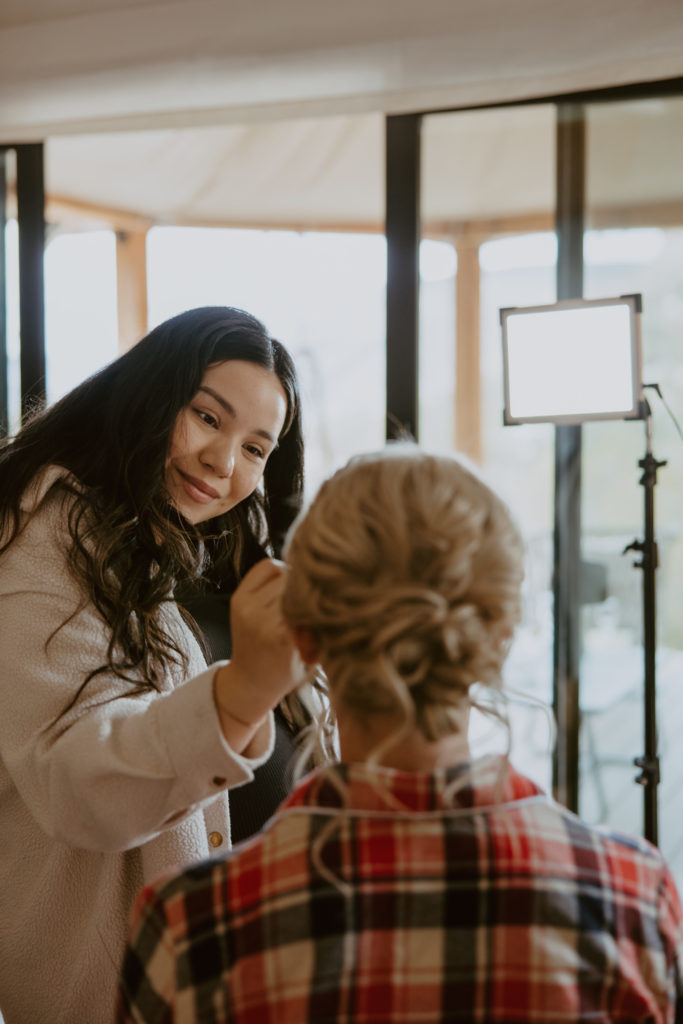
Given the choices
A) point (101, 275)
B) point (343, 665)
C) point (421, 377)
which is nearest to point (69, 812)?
point (343, 665)

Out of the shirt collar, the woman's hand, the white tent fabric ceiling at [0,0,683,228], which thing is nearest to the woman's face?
the woman's hand

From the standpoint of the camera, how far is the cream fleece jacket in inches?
35.7

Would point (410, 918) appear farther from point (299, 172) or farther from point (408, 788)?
point (299, 172)

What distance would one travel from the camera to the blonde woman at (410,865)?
67 cm

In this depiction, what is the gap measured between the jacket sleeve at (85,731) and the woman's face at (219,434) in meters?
0.25

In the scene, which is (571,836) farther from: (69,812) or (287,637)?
(69,812)

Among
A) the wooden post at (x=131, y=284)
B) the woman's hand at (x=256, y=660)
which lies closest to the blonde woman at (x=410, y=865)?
the woman's hand at (x=256, y=660)

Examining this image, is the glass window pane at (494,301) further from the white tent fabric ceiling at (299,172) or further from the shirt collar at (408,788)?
the shirt collar at (408,788)

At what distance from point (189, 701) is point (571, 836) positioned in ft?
1.24

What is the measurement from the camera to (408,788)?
2.32ft

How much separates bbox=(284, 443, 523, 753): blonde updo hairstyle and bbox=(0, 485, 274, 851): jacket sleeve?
22 cm

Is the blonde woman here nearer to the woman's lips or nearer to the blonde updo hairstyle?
the blonde updo hairstyle

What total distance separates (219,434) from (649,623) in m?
0.99

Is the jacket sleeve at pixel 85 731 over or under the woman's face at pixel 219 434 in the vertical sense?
under
